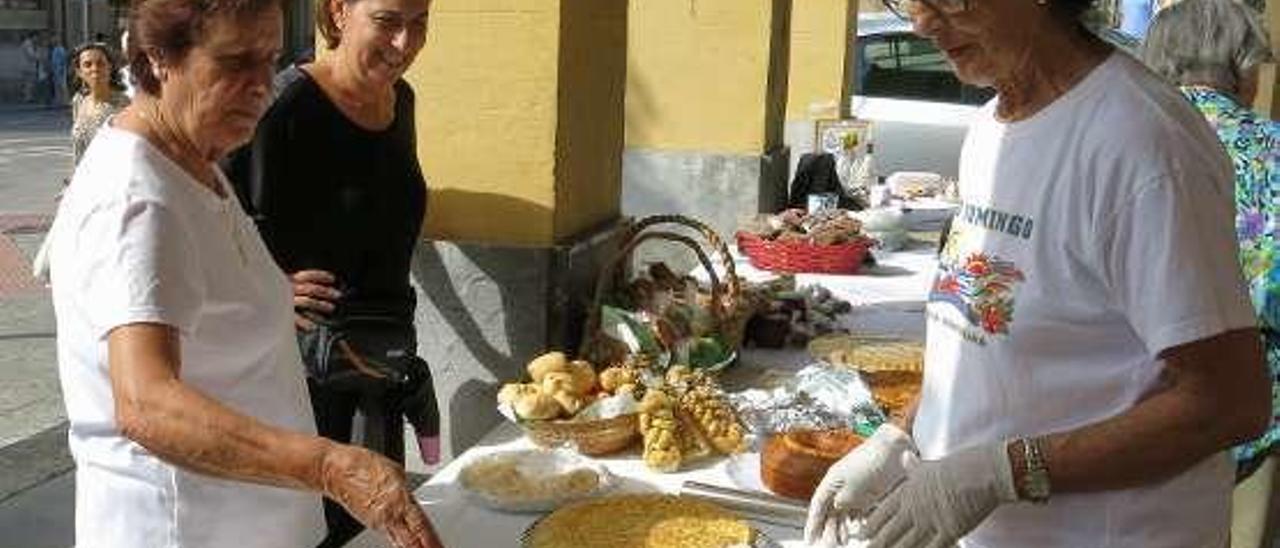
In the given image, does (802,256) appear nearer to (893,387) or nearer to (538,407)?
(893,387)

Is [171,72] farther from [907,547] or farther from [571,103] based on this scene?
[571,103]

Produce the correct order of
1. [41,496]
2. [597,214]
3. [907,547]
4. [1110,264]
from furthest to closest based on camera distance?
[41,496], [597,214], [907,547], [1110,264]

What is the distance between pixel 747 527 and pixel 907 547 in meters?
0.39

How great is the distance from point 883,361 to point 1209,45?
102 cm

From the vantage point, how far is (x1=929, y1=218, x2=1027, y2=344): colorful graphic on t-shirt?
1.44m

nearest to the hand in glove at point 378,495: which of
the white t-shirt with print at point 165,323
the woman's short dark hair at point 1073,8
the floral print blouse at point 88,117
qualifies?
the white t-shirt with print at point 165,323

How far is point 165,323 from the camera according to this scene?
1.37 metres

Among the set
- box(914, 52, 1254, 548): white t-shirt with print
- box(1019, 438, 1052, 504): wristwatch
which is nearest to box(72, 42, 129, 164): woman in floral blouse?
box(914, 52, 1254, 548): white t-shirt with print

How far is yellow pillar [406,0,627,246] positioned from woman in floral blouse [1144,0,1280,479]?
1384 mm

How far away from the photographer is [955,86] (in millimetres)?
9031

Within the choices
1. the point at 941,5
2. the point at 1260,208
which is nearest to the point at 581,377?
the point at 941,5

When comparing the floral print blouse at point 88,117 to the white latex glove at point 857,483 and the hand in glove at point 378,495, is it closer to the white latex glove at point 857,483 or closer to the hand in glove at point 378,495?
the white latex glove at point 857,483

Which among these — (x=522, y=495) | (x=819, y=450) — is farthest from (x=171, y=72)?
(x=819, y=450)

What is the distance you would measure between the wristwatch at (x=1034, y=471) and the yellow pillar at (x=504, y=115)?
1.82 metres
